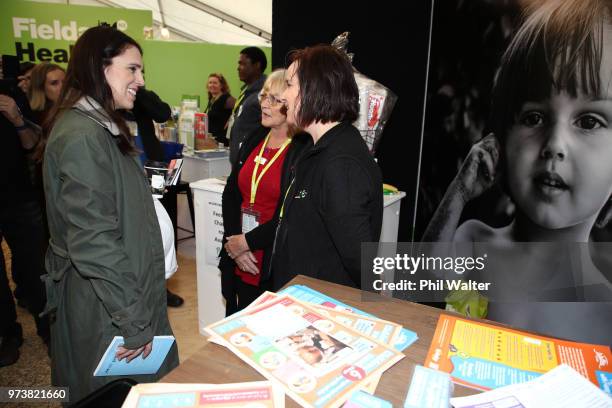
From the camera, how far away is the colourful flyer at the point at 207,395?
0.70m

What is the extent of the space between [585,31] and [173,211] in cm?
323

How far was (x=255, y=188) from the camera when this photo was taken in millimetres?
1970

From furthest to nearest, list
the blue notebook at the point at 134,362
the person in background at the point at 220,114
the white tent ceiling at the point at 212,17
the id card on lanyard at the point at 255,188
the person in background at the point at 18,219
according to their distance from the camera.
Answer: the white tent ceiling at the point at 212,17, the person in background at the point at 220,114, the person in background at the point at 18,219, the id card on lanyard at the point at 255,188, the blue notebook at the point at 134,362

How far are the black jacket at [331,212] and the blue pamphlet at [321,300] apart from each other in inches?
9.9

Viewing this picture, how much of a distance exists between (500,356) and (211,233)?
1906 millimetres

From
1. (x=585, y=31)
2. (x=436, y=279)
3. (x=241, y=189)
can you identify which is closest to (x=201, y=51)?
(x=241, y=189)

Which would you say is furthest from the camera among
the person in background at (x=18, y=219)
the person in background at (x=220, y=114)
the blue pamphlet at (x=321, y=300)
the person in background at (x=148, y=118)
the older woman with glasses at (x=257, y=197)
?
the person in background at (x=220, y=114)

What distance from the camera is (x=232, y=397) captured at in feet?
2.37

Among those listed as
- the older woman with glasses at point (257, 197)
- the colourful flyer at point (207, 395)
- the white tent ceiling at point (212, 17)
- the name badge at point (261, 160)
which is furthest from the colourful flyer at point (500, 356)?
the white tent ceiling at point (212, 17)

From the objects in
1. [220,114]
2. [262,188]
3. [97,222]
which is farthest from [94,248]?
[220,114]

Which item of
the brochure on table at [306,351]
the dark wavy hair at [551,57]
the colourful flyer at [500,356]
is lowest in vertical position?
the colourful flyer at [500,356]

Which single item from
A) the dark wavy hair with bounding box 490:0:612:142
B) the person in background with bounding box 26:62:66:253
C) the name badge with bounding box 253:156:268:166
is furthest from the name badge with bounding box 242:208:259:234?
the person in background with bounding box 26:62:66:253

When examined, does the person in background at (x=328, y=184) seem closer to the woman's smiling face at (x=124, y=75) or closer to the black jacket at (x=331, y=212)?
the black jacket at (x=331, y=212)

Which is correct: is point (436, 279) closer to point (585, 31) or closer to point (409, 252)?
point (409, 252)
